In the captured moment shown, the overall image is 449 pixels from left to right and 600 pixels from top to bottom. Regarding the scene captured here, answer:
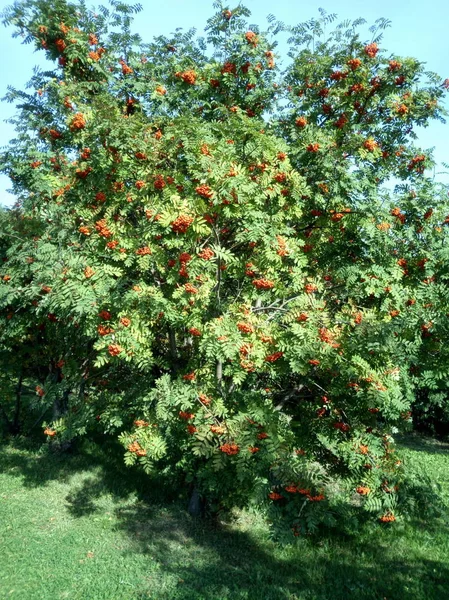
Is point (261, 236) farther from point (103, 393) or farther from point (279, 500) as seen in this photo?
point (103, 393)

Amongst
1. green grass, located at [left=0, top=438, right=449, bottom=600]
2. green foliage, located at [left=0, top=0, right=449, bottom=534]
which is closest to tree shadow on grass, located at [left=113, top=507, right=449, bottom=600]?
green grass, located at [left=0, top=438, right=449, bottom=600]

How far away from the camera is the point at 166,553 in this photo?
7039 millimetres

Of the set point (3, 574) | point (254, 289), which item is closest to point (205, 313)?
point (254, 289)

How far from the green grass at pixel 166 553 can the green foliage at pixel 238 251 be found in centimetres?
89

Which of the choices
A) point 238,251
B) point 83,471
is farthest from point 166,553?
point 238,251

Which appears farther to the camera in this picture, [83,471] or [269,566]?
[83,471]

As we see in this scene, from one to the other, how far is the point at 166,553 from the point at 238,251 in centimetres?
487

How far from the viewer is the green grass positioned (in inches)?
236

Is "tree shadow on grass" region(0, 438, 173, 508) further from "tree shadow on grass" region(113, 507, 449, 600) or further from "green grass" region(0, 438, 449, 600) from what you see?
"tree shadow on grass" region(113, 507, 449, 600)

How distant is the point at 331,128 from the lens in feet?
25.1

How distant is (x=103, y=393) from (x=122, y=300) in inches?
124

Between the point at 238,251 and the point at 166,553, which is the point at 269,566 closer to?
the point at 166,553

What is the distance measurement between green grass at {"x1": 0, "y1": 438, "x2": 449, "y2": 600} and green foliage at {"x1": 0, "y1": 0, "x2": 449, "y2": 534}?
2.92 feet

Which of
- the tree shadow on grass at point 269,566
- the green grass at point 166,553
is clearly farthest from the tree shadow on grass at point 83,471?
the tree shadow on grass at point 269,566
